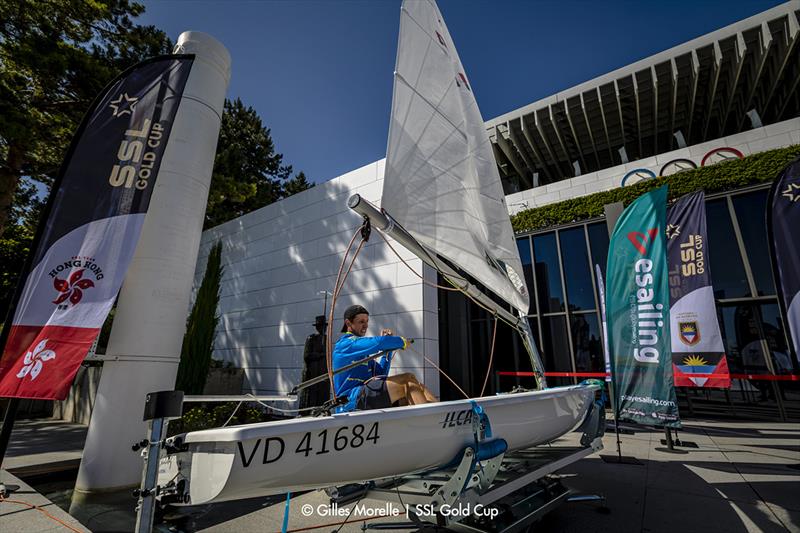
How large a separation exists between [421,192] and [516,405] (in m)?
1.71

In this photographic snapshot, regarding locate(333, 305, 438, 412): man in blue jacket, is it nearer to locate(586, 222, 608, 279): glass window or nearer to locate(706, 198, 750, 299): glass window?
locate(586, 222, 608, 279): glass window

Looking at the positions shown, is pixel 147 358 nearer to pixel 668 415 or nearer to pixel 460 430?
pixel 460 430

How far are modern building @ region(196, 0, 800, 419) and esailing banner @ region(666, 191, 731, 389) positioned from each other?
2.10 m

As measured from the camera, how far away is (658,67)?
33.9 ft

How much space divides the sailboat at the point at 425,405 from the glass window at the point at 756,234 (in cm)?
670

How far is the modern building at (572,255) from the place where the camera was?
7246 mm

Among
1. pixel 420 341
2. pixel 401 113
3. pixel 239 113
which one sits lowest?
pixel 420 341

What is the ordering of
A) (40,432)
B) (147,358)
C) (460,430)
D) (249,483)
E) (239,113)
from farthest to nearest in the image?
1. (239,113)
2. (40,432)
3. (147,358)
4. (460,430)
5. (249,483)

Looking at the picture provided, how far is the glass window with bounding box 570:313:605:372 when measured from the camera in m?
8.06

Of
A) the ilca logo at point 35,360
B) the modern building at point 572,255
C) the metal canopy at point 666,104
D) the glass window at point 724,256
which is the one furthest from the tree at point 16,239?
the glass window at point 724,256

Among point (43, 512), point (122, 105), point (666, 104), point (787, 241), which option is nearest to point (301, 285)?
point (122, 105)

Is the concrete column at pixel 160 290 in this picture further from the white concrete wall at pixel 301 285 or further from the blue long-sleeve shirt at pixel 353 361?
the white concrete wall at pixel 301 285

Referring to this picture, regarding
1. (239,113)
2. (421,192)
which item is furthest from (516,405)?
(239,113)

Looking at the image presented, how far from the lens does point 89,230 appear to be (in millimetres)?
3637
